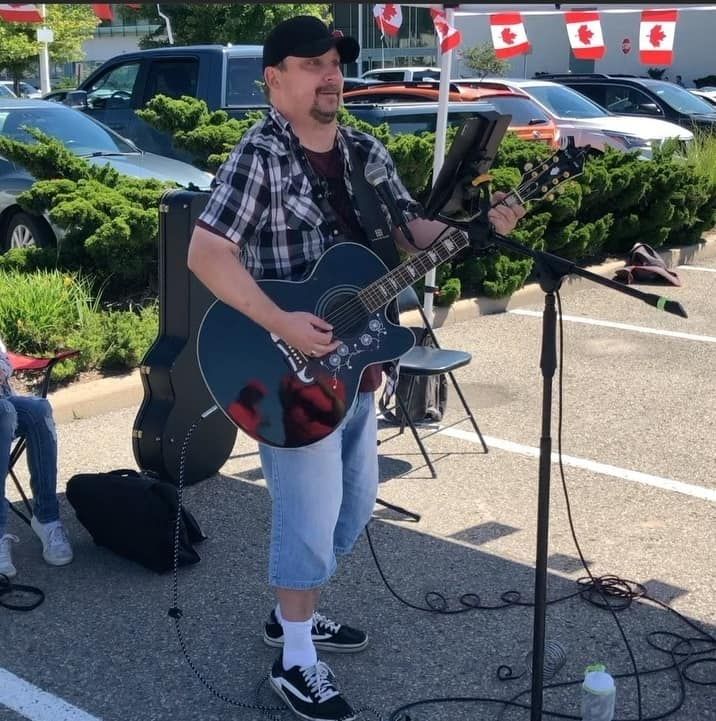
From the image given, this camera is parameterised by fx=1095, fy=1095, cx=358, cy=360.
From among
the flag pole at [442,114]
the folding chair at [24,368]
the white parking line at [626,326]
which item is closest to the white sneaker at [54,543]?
the folding chair at [24,368]

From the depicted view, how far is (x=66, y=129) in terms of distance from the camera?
957 cm

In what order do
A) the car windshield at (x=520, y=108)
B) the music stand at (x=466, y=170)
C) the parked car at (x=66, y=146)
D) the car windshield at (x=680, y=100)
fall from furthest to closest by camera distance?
the car windshield at (x=680, y=100) < the car windshield at (x=520, y=108) < the parked car at (x=66, y=146) < the music stand at (x=466, y=170)

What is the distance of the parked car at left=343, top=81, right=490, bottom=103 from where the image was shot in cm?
1265

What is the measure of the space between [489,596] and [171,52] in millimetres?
8381

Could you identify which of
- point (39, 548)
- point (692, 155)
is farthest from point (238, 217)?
point (692, 155)

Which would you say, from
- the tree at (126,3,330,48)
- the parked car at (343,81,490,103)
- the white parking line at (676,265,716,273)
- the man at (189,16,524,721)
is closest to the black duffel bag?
the man at (189,16,524,721)

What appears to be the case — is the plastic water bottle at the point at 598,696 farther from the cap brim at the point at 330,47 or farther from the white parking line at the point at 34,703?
the cap brim at the point at 330,47

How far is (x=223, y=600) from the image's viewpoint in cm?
390

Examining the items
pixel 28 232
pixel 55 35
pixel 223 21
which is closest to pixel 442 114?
pixel 28 232

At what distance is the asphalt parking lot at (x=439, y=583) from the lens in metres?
3.33

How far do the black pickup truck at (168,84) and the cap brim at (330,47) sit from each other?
7295 mm

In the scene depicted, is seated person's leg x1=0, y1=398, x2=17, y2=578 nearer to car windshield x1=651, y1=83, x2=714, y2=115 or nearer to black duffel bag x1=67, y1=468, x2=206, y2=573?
black duffel bag x1=67, y1=468, x2=206, y2=573

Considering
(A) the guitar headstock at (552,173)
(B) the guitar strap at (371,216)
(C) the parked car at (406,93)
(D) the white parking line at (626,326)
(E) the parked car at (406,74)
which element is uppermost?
(A) the guitar headstock at (552,173)

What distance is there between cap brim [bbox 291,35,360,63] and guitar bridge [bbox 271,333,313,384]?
30.1 inches
